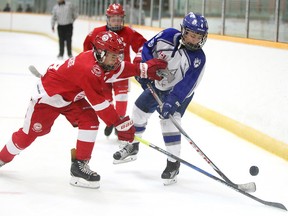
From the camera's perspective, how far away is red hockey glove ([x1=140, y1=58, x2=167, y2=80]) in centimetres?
359

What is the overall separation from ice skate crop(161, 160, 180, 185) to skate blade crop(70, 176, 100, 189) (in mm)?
406

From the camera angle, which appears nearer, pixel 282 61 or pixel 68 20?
pixel 282 61

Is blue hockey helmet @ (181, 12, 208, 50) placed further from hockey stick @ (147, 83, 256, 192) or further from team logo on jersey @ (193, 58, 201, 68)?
hockey stick @ (147, 83, 256, 192)

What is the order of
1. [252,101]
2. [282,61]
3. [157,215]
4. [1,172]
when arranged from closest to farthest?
[157,215], [1,172], [282,61], [252,101]

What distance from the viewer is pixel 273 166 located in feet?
13.5

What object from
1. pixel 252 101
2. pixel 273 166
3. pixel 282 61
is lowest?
pixel 273 166

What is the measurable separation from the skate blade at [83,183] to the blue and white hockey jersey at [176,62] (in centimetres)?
67

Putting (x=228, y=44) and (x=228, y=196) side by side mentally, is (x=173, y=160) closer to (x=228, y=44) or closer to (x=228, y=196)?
(x=228, y=196)

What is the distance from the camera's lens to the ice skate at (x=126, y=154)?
395 cm

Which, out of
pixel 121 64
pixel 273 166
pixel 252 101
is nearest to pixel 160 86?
pixel 121 64

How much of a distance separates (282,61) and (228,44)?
1.16 metres

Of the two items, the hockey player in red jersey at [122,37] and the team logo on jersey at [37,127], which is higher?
the hockey player in red jersey at [122,37]

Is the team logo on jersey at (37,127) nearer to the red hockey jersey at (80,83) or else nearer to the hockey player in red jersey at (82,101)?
the hockey player in red jersey at (82,101)

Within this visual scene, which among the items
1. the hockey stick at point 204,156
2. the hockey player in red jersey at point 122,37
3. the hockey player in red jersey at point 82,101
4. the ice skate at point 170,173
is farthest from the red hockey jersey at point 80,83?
the hockey player in red jersey at point 122,37
